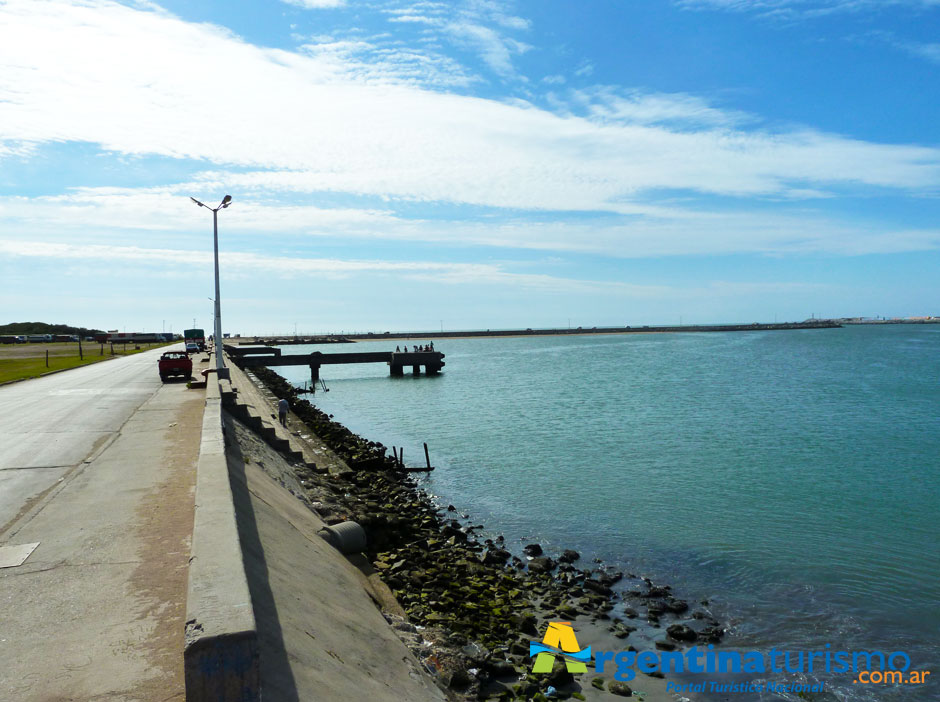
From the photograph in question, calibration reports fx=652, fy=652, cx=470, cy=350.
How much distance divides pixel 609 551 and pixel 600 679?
633 centimetres

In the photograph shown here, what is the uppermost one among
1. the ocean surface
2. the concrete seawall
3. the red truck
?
the red truck

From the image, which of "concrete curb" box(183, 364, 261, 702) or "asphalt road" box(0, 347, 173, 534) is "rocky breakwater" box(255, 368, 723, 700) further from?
"asphalt road" box(0, 347, 173, 534)

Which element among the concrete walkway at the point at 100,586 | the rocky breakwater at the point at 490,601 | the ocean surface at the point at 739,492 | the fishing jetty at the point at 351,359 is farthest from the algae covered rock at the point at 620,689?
the fishing jetty at the point at 351,359

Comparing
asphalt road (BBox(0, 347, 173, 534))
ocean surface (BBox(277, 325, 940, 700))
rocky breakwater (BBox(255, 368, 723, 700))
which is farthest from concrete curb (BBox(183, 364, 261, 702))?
ocean surface (BBox(277, 325, 940, 700))

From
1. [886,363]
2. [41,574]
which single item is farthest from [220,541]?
[886,363]

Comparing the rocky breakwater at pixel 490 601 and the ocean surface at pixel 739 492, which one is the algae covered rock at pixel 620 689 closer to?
the rocky breakwater at pixel 490 601

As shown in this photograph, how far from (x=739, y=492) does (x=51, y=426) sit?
20.9m

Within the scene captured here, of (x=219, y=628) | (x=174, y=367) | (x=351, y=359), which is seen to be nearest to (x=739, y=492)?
(x=219, y=628)

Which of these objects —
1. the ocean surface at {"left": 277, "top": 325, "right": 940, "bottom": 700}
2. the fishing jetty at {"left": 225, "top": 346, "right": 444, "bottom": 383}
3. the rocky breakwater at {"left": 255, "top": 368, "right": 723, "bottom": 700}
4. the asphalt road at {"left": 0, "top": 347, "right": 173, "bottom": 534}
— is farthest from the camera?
the fishing jetty at {"left": 225, "top": 346, "right": 444, "bottom": 383}

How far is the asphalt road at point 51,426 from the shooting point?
11.3 m

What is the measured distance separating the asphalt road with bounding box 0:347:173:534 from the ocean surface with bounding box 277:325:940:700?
10448 mm

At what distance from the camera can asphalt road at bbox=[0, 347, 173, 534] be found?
11.3 meters

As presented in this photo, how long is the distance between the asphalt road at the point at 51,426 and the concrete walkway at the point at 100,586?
0.36 meters

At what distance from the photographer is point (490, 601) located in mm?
12062
